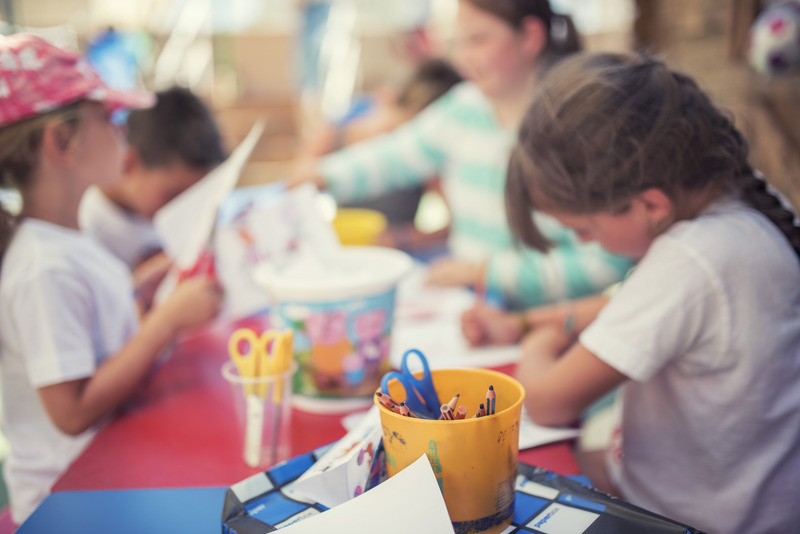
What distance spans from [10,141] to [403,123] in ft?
5.39

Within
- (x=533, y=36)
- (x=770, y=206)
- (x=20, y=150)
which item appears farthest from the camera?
(x=533, y=36)

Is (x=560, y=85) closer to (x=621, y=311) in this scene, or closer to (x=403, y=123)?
(x=621, y=311)

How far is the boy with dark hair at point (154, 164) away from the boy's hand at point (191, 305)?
562 millimetres

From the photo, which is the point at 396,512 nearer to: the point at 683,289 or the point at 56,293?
the point at 683,289

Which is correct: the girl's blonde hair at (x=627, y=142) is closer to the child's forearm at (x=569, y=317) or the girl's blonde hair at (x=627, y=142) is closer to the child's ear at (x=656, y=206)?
the child's ear at (x=656, y=206)

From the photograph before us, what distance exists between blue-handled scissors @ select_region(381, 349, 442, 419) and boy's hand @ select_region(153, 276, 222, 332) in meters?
0.55

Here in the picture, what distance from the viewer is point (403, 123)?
8.22ft

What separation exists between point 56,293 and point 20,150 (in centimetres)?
25

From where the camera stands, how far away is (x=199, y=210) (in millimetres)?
1155

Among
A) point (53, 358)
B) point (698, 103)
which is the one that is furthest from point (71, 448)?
point (698, 103)

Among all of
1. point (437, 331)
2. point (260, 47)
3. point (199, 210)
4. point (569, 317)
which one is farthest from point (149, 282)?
point (260, 47)

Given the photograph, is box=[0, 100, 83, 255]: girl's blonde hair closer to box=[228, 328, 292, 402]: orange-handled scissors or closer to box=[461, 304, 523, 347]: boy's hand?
box=[228, 328, 292, 402]: orange-handled scissors

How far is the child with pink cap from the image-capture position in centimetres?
96

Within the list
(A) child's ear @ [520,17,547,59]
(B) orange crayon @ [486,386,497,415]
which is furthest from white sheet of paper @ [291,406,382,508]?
(A) child's ear @ [520,17,547,59]
